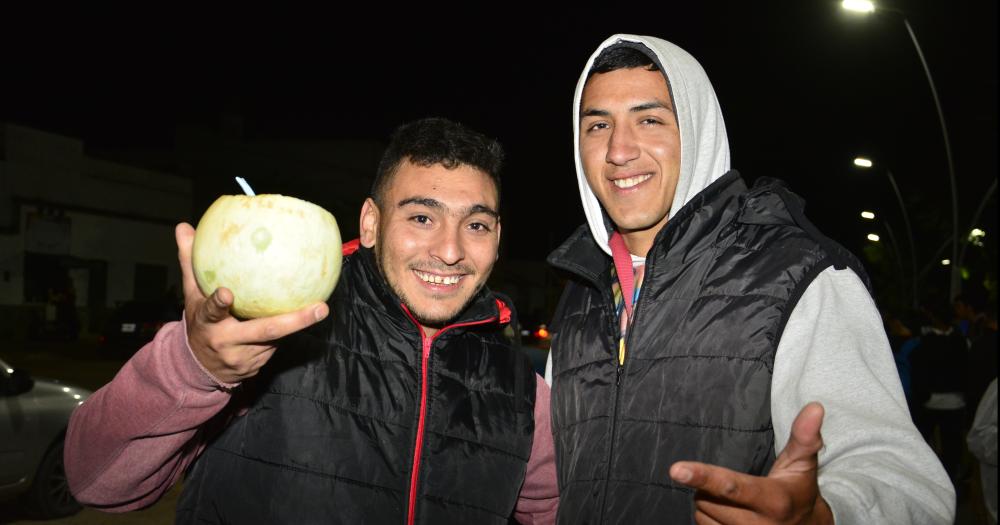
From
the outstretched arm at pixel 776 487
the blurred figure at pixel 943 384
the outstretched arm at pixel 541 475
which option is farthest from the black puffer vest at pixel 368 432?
the blurred figure at pixel 943 384

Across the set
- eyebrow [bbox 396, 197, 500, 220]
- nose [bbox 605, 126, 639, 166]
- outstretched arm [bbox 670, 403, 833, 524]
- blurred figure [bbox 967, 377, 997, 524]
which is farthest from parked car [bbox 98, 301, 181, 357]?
outstretched arm [bbox 670, 403, 833, 524]

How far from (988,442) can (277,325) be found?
22.6 ft

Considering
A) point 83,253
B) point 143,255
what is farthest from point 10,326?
point 143,255

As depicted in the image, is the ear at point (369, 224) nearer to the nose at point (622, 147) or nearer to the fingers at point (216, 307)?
the nose at point (622, 147)

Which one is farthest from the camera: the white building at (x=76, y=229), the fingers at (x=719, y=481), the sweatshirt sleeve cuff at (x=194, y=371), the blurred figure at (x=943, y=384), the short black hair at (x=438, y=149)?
the white building at (x=76, y=229)

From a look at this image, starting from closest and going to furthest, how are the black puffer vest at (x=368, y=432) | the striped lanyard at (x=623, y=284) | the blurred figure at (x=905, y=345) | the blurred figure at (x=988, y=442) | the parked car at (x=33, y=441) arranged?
1. the black puffer vest at (x=368, y=432)
2. the striped lanyard at (x=623, y=284)
3. the blurred figure at (x=988, y=442)
4. the parked car at (x=33, y=441)
5. the blurred figure at (x=905, y=345)

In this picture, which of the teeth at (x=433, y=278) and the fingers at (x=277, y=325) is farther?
the teeth at (x=433, y=278)

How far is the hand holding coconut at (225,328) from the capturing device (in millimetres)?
2018

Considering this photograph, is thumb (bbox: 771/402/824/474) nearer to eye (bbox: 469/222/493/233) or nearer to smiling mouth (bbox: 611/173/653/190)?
smiling mouth (bbox: 611/173/653/190)

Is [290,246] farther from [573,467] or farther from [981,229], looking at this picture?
[981,229]

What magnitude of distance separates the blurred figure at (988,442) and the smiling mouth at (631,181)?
527 centimetres

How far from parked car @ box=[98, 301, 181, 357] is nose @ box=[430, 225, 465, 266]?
1821cm

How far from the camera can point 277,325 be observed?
6.59 ft

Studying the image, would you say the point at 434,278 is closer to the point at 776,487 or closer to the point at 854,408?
the point at 854,408
